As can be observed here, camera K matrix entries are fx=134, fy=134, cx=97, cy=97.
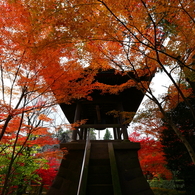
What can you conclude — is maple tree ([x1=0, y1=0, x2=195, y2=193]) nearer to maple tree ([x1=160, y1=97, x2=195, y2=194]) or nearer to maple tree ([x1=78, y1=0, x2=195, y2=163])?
maple tree ([x1=78, y1=0, x2=195, y2=163])

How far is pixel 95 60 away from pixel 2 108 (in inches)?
137

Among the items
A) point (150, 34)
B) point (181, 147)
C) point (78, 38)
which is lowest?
point (181, 147)

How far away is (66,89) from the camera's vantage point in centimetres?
494

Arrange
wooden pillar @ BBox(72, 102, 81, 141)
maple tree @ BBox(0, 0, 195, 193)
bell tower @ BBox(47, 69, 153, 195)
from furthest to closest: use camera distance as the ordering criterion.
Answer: wooden pillar @ BBox(72, 102, 81, 141) → bell tower @ BBox(47, 69, 153, 195) → maple tree @ BBox(0, 0, 195, 193)

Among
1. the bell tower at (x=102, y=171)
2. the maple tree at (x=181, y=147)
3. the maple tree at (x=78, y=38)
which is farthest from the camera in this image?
the maple tree at (x=181, y=147)

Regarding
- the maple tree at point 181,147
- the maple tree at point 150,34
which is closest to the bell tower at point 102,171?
the maple tree at point 150,34

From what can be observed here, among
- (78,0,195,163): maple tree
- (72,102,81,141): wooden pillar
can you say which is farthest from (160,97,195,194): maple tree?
(72,102,81,141): wooden pillar

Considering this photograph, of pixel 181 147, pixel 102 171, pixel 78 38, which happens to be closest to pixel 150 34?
pixel 78 38

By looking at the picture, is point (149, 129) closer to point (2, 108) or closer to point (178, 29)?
point (178, 29)

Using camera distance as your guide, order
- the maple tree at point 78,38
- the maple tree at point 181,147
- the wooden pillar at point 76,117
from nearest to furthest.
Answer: the maple tree at point 78,38 → the wooden pillar at point 76,117 → the maple tree at point 181,147

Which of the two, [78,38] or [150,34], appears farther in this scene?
[150,34]

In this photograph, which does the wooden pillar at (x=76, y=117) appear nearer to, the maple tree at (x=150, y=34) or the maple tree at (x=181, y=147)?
the maple tree at (x=150, y=34)

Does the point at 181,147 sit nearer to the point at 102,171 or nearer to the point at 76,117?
the point at 102,171

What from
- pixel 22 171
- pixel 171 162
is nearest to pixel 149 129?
pixel 171 162
